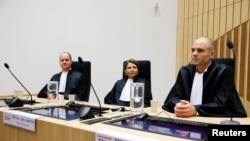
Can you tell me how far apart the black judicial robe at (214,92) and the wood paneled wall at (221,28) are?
172 centimetres

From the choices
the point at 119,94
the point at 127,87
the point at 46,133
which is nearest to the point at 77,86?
the point at 119,94

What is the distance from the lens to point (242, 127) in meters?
1.11

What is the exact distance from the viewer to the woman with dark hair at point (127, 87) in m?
3.33

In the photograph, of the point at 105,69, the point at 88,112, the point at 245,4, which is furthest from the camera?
the point at 105,69

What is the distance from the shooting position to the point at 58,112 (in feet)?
6.75

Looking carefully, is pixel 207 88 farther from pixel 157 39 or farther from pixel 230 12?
pixel 157 39

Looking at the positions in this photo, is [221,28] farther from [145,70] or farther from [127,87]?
[127,87]

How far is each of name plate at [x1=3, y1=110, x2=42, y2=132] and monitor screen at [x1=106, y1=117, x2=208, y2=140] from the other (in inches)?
22.1

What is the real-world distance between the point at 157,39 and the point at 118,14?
93cm

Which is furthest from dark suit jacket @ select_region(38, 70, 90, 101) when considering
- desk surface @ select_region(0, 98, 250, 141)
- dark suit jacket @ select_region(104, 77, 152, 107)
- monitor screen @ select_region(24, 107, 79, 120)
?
desk surface @ select_region(0, 98, 250, 141)

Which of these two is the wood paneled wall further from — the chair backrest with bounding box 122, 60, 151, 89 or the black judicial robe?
the black judicial robe

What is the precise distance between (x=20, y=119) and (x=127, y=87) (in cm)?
164

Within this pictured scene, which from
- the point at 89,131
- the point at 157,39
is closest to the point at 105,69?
the point at 157,39

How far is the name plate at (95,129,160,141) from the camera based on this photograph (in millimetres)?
1303
